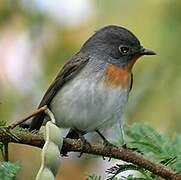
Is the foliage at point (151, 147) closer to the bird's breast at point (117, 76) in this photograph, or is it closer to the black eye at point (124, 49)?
the bird's breast at point (117, 76)

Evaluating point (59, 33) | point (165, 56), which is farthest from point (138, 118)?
point (59, 33)

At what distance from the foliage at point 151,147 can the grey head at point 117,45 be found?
4.32 feet

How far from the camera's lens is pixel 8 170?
2.30 meters

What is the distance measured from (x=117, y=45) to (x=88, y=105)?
0.78 metres

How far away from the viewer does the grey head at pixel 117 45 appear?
4715 mm

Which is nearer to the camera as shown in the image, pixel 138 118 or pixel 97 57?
pixel 97 57

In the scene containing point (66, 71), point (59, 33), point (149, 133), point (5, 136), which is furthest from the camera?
point (59, 33)

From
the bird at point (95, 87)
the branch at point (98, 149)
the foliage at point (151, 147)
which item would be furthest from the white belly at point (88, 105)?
the branch at point (98, 149)

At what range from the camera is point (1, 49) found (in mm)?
6754

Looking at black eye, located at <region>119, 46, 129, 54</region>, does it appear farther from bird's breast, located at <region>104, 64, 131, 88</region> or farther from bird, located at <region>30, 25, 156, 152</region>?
bird's breast, located at <region>104, 64, 131, 88</region>

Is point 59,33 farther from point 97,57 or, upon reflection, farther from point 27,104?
point 97,57

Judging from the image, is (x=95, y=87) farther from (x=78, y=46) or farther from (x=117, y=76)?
(x=78, y=46)

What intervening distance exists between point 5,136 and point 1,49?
434 cm

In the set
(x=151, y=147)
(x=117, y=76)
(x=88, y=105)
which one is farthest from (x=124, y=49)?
(x=151, y=147)
